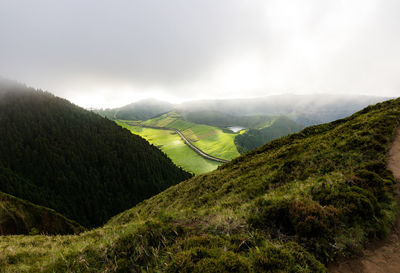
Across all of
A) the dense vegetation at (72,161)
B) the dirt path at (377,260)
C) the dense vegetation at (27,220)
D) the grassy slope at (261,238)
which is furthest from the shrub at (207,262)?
the dense vegetation at (72,161)

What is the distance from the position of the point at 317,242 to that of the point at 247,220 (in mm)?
2269

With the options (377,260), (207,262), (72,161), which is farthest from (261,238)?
(72,161)

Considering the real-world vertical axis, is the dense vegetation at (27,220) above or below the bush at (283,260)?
below

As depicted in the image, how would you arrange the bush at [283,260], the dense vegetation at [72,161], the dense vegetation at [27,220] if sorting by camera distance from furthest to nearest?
1. the dense vegetation at [72,161]
2. the dense vegetation at [27,220]
3. the bush at [283,260]

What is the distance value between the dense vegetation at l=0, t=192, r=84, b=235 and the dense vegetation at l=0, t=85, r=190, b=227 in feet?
120

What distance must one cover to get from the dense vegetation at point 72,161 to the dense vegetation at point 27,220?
36.6 meters

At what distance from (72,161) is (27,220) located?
72.6m

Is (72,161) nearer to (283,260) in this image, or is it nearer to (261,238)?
(261,238)

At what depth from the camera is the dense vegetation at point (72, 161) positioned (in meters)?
65.0

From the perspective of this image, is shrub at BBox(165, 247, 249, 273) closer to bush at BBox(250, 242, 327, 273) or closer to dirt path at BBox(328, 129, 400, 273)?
bush at BBox(250, 242, 327, 273)

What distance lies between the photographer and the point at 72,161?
84.9 meters

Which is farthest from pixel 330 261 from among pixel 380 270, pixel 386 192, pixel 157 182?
pixel 157 182

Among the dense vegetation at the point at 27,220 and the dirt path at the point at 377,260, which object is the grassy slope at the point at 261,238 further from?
the dense vegetation at the point at 27,220

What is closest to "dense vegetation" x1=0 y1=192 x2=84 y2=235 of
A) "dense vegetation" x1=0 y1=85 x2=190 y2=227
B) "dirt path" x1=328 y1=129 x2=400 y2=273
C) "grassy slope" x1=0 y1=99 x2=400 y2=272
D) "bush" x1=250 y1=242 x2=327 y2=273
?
"grassy slope" x1=0 y1=99 x2=400 y2=272
